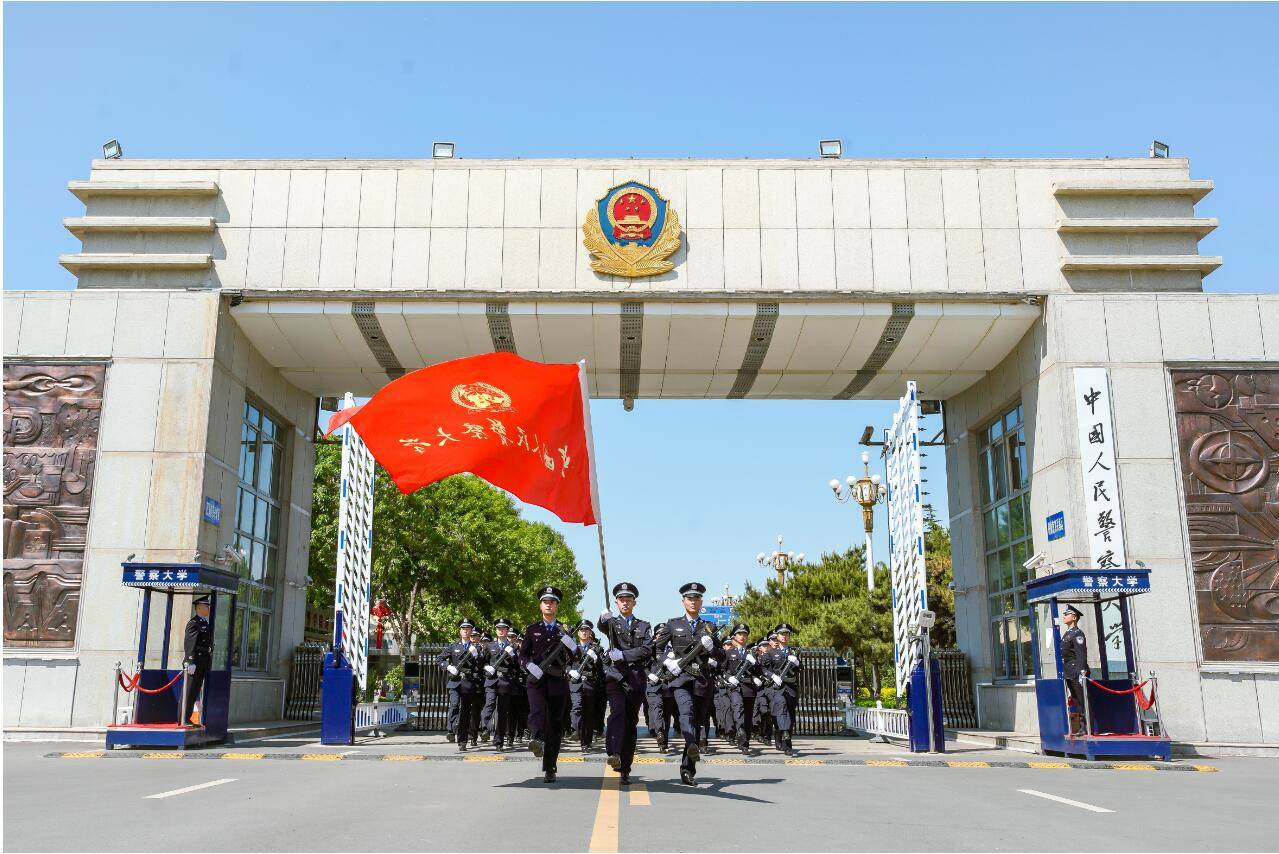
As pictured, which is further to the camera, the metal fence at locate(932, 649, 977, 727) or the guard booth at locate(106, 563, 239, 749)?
the metal fence at locate(932, 649, 977, 727)

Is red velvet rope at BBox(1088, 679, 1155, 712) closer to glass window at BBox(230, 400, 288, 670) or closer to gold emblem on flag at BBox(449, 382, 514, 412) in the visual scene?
gold emblem on flag at BBox(449, 382, 514, 412)

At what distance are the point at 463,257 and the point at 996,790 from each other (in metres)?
12.5

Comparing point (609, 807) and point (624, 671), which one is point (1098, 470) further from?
point (609, 807)

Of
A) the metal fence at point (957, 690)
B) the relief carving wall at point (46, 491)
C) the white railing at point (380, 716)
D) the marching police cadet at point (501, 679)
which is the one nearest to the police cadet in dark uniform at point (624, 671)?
the marching police cadet at point (501, 679)

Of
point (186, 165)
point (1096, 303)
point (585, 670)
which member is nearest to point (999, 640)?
point (1096, 303)

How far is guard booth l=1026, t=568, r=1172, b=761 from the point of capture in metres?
13.9

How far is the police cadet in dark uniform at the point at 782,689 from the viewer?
52.2ft

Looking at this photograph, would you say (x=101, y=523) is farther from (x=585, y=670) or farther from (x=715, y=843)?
(x=715, y=843)

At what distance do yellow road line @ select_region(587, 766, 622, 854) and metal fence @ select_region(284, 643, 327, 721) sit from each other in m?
13.2

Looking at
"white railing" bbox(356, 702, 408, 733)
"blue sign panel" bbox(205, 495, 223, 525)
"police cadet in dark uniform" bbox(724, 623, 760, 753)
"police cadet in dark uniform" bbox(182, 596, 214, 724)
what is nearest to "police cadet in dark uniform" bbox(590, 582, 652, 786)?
"police cadet in dark uniform" bbox(724, 623, 760, 753)

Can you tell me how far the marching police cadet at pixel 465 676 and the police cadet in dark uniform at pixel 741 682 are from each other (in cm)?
410

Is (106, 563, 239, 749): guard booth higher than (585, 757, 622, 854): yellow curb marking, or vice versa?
(106, 563, 239, 749): guard booth

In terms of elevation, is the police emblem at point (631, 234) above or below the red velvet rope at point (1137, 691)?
above

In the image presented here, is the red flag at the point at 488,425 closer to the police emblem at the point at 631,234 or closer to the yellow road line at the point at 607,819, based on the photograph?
the yellow road line at the point at 607,819
